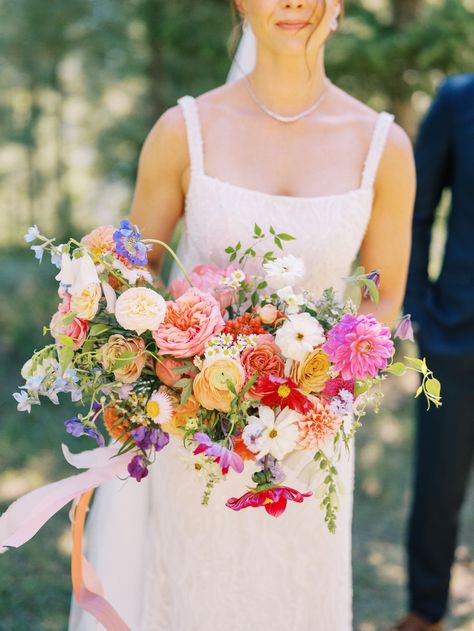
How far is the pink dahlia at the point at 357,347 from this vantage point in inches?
63.7

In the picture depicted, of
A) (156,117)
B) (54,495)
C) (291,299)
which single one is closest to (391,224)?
(291,299)

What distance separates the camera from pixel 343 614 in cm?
243

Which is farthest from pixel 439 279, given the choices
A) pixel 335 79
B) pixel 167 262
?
pixel 167 262

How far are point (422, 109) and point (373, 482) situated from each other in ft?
13.7

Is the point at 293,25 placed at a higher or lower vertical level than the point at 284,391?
higher

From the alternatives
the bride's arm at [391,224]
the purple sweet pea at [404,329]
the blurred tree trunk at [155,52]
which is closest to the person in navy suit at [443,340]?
the bride's arm at [391,224]

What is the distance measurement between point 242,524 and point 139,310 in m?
0.87

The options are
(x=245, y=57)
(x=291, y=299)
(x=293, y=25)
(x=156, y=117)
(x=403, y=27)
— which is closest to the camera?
(x=291, y=299)

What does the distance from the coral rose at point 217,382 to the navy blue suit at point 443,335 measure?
155 cm

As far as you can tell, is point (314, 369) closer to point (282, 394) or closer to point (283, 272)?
point (282, 394)

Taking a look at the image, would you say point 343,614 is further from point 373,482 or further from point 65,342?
point 373,482

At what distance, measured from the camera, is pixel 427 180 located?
303 cm

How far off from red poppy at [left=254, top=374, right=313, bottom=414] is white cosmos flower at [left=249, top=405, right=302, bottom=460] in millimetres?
17

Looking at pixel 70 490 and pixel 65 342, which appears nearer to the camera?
pixel 65 342
